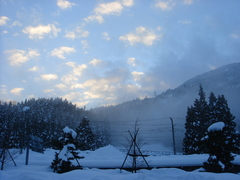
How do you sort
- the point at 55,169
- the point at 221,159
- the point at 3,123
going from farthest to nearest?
the point at 3,123 < the point at 55,169 < the point at 221,159

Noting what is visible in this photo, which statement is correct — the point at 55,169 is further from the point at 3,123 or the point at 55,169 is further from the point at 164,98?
the point at 164,98

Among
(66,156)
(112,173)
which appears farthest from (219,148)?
(66,156)

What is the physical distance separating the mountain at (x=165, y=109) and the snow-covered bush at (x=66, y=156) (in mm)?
75468

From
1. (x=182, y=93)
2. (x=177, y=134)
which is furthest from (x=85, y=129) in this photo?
(x=182, y=93)

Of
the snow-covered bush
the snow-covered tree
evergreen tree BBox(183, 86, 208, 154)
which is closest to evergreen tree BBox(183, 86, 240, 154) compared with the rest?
evergreen tree BBox(183, 86, 208, 154)

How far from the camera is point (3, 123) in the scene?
53938 millimetres

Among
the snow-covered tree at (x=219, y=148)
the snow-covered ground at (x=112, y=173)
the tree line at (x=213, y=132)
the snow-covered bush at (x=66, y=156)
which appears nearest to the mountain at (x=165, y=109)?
the tree line at (x=213, y=132)

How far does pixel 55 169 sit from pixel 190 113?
93.5 feet

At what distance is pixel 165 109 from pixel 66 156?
404 ft

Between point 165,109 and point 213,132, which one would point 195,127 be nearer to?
point 213,132

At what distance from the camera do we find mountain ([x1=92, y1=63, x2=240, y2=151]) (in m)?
101

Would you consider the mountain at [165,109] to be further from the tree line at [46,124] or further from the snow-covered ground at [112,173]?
the snow-covered ground at [112,173]

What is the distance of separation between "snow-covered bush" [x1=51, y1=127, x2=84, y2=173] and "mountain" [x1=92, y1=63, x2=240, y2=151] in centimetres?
7547

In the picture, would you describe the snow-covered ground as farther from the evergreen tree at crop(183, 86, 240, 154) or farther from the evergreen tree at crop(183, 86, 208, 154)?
the evergreen tree at crop(183, 86, 208, 154)
